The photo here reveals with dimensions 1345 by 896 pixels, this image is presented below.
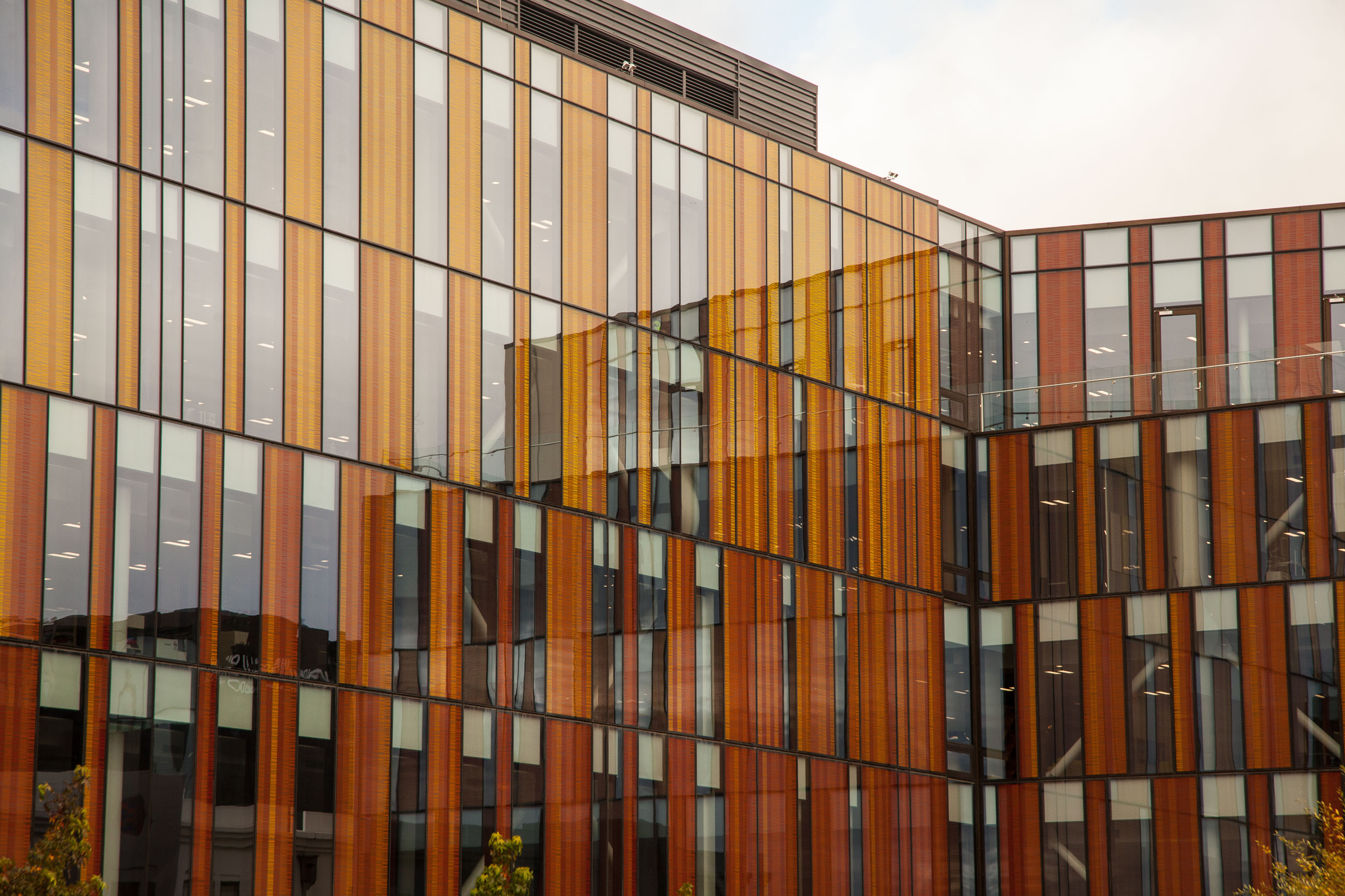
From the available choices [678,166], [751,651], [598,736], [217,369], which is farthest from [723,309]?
[217,369]

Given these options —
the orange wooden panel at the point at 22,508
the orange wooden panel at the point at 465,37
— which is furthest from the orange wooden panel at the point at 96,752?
the orange wooden panel at the point at 465,37

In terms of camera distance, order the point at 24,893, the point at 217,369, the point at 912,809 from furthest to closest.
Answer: the point at 912,809 < the point at 217,369 < the point at 24,893

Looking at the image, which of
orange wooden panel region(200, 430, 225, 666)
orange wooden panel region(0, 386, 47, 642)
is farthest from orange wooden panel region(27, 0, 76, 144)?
orange wooden panel region(200, 430, 225, 666)

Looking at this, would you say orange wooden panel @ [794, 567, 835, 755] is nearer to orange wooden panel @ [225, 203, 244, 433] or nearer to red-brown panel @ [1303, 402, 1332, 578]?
red-brown panel @ [1303, 402, 1332, 578]

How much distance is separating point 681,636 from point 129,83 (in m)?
15.9

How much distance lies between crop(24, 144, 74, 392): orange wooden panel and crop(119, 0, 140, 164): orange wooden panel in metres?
1.21

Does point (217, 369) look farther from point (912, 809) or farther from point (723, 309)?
point (912, 809)

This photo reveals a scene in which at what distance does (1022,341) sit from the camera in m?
45.0

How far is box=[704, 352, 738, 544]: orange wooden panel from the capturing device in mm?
36281

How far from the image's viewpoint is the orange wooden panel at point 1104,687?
3859 centimetres

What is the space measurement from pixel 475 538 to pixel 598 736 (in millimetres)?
4901

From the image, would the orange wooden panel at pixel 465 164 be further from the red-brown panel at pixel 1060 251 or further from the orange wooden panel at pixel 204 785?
the red-brown panel at pixel 1060 251

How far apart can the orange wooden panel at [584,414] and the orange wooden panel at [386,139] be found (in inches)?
173

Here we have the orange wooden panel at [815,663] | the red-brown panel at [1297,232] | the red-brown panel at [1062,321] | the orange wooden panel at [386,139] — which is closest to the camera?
the orange wooden panel at [386,139]
